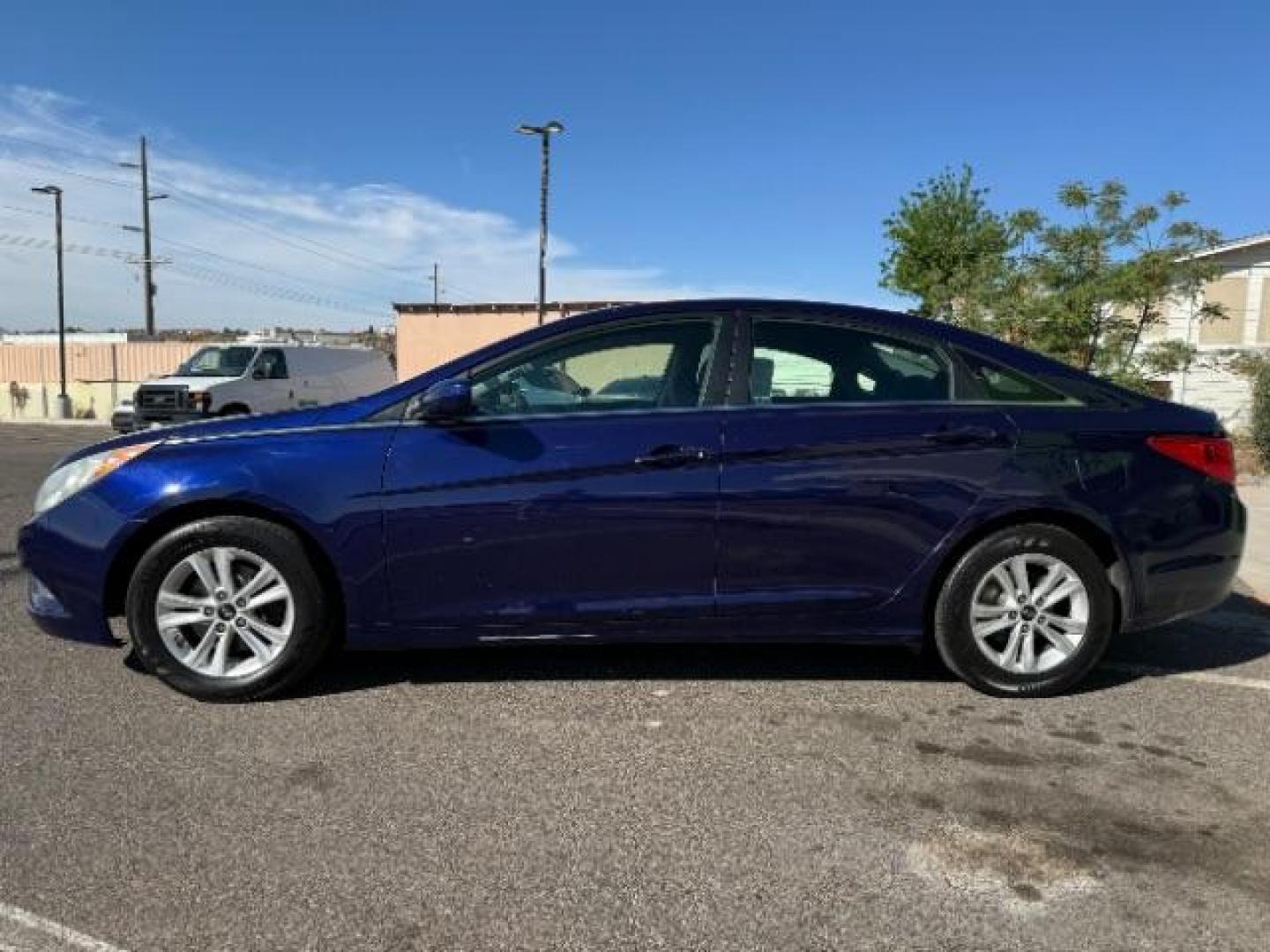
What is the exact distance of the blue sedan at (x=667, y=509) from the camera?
369 cm

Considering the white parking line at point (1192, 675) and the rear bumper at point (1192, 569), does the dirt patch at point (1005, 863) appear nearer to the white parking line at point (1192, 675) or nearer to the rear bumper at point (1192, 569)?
the rear bumper at point (1192, 569)

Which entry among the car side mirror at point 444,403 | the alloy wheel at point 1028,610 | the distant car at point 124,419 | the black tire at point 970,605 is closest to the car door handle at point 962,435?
the black tire at point 970,605

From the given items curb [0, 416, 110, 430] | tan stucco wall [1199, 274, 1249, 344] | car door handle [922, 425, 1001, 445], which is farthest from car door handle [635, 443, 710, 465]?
curb [0, 416, 110, 430]

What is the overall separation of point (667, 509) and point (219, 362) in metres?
15.8

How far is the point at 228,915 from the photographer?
240 cm

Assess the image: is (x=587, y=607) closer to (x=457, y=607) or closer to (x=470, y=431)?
(x=457, y=607)

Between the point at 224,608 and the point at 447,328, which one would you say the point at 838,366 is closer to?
the point at 224,608

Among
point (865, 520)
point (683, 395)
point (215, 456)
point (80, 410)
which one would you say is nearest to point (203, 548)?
point (215, 456)

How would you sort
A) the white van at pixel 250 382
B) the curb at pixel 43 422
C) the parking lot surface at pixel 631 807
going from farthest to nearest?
the curb at pixel 43 422 → the white van at pixel 250 382 → the parking lot surface at pixel 631 807

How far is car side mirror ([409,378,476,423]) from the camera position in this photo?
3654 millimetres

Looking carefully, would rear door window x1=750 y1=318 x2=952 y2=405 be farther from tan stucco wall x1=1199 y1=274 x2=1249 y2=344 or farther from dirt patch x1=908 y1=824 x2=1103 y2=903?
tan stucco wall x1=1199 y1=274 x2=1249 y2=344

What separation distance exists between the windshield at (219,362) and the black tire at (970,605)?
15.6 metres

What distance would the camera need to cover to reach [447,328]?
3209 centimetres

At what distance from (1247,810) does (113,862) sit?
3433 millimetres
